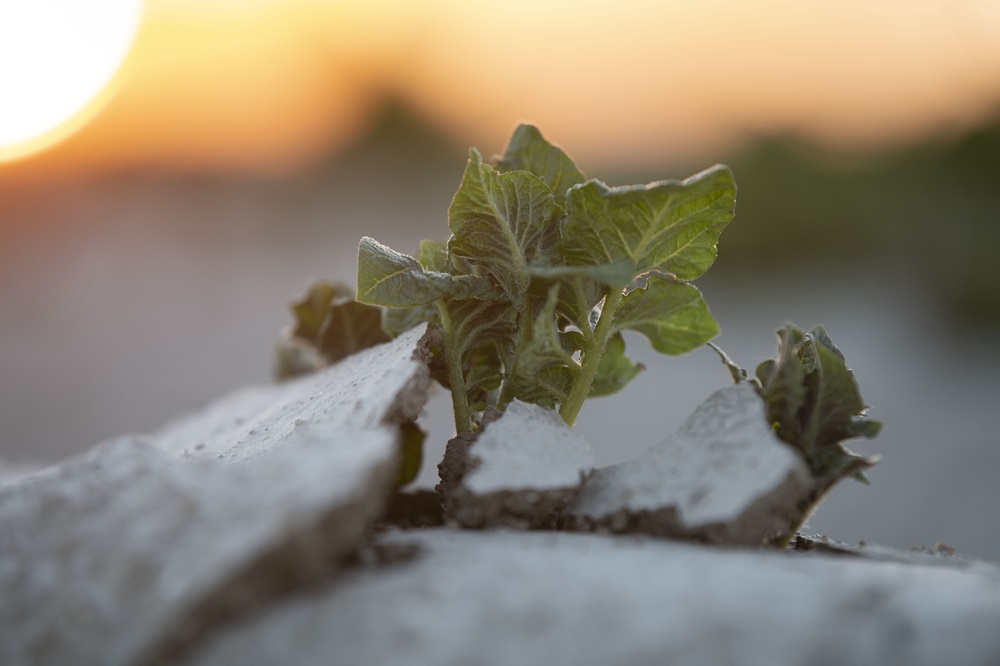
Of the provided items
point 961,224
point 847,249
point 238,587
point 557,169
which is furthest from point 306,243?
point 238,587

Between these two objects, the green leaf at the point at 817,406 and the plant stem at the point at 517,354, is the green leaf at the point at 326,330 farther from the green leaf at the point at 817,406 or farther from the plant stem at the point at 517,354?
the green leaf at the point at 817,406

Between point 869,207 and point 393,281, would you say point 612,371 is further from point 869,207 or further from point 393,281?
point 869,207

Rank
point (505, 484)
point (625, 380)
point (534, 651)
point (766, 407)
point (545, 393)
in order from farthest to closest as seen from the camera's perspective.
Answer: point (625, 380)
point (545, 393)
point (766, 407)
point (505, 484)
point (534, 651)

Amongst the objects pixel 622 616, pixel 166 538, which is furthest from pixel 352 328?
pixel 622 616

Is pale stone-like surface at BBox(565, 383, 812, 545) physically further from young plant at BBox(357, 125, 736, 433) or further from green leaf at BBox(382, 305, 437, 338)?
green leaf at BBox(382, 305, 437, 338)

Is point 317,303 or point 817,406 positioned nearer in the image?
point 817,406

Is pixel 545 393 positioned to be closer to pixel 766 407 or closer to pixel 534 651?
pixel 766 407
